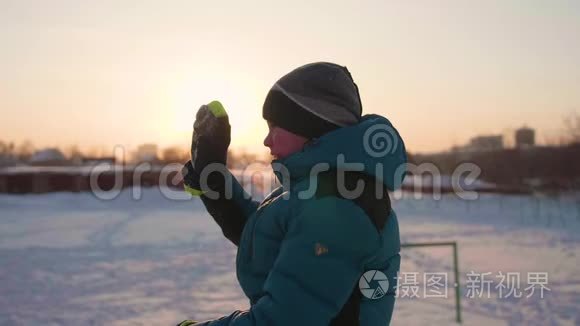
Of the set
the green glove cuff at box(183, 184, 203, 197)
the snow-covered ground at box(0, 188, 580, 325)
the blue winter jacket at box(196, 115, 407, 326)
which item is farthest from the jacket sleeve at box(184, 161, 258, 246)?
the snow-covered ground at box(0, 188, 580, 325)

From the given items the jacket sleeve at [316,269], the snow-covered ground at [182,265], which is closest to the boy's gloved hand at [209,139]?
the jacket sleeve at [316,269]

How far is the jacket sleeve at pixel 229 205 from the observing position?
1.63 meters

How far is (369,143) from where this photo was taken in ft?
4.04

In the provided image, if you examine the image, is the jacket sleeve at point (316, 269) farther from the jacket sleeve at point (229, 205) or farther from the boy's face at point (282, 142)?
the jacket sleeve at point (229, 205)

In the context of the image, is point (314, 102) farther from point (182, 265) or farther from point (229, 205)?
point (182, 265)

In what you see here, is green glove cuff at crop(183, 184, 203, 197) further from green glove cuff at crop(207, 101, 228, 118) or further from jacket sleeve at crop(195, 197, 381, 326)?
jacket sleeve at crop(195, 197, 381, 326)

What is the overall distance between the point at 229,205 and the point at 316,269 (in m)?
0.63

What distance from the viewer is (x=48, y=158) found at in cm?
5472

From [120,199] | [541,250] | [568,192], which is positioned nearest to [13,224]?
[120,199]

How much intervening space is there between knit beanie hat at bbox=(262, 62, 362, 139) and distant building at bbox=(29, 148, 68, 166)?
56.8 m

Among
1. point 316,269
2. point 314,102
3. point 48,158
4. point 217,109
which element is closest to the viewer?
point 316,269

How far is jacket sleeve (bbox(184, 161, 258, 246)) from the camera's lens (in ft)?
5.35

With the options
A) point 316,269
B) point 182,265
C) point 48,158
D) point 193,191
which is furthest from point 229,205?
point 48,158

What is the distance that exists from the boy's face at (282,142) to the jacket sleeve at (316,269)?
24 cm
